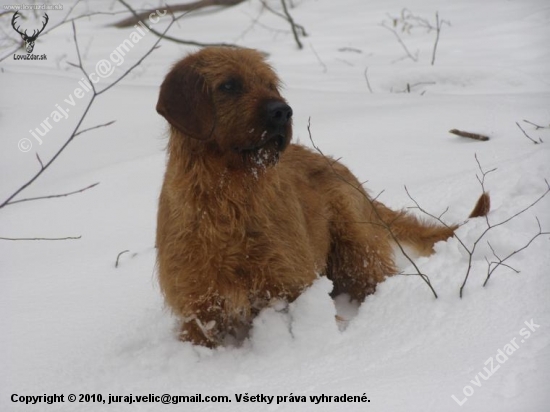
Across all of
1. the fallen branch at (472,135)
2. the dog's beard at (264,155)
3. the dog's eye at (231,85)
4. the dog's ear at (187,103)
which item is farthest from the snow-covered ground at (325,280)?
the dog's eye at (231,85)

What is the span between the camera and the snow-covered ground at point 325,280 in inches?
108

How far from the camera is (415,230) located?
445 cm

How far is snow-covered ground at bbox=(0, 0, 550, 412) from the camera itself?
2.74 m

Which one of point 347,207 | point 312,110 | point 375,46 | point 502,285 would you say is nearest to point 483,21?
point 375,46

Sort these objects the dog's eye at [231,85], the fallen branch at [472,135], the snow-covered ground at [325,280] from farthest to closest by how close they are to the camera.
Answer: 1. the fallen branch at [472,135]
2. the dog's eye at [231,85]
3. the snow-covered ground at [325,280]

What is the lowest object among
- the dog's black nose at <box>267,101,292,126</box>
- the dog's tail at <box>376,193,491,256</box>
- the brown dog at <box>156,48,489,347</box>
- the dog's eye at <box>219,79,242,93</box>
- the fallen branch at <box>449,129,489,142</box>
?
the fallen branch at <box>449,129,489,142</box>

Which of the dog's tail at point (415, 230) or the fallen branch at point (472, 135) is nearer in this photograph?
the dog's tail at point (415, 230)

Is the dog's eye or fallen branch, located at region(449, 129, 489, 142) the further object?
fallen branch, located at region(449, 129, 489, 142)

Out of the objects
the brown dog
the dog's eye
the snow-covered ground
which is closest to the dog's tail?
the snow-covered ground

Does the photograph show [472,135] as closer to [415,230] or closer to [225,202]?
[415,230]

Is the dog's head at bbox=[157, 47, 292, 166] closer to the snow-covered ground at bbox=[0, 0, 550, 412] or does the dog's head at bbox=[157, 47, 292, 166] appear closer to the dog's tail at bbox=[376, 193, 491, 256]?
the snow-covered ground at bbox=[0, 0, 550, 412]

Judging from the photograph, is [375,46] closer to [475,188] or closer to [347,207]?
[475,188]

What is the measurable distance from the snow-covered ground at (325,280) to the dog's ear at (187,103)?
1.10 m

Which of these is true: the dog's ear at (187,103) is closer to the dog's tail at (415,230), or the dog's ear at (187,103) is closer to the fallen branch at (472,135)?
the dog's tail at (415,230)
